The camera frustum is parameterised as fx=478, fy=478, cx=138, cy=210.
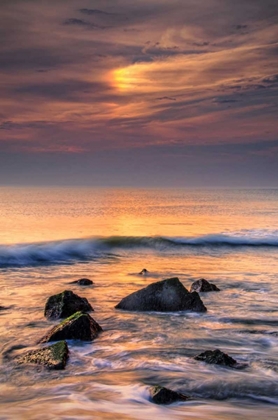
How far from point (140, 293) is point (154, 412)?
236 inches

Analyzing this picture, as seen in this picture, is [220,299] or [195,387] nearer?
[195,387]

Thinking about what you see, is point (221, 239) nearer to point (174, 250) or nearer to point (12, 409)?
point (174, 250)

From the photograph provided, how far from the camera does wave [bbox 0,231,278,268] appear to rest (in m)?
25.4

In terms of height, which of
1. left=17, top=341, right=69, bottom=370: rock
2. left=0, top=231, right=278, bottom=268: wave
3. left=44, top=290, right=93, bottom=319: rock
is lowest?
left=17, top=341, right=69, bottom=370: rock

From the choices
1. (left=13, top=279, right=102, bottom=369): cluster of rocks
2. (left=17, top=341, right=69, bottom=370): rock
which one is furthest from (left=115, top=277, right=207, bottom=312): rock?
(left=17, top=341, right=69, bottom=370): rock

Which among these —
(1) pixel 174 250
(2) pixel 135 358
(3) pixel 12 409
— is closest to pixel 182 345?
(2) pixel 135 358

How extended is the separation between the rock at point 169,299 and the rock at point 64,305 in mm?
1454

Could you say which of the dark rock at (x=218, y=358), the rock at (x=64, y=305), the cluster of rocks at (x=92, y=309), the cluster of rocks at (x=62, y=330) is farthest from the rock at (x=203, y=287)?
the dark rock at (x=218, y=358)

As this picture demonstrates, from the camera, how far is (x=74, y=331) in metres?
9.27

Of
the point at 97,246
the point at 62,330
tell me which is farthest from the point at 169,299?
the point at 97,246

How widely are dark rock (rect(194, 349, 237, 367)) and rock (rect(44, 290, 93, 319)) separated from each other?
4.10 m

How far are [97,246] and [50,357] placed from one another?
77.1ft

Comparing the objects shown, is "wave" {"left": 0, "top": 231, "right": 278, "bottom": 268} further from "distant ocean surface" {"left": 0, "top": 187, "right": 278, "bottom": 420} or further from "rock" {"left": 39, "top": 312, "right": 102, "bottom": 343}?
"rock" {"left": 39, "top": 312, "right": 102, "bottom": 343}

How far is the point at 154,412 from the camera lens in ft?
20.4
